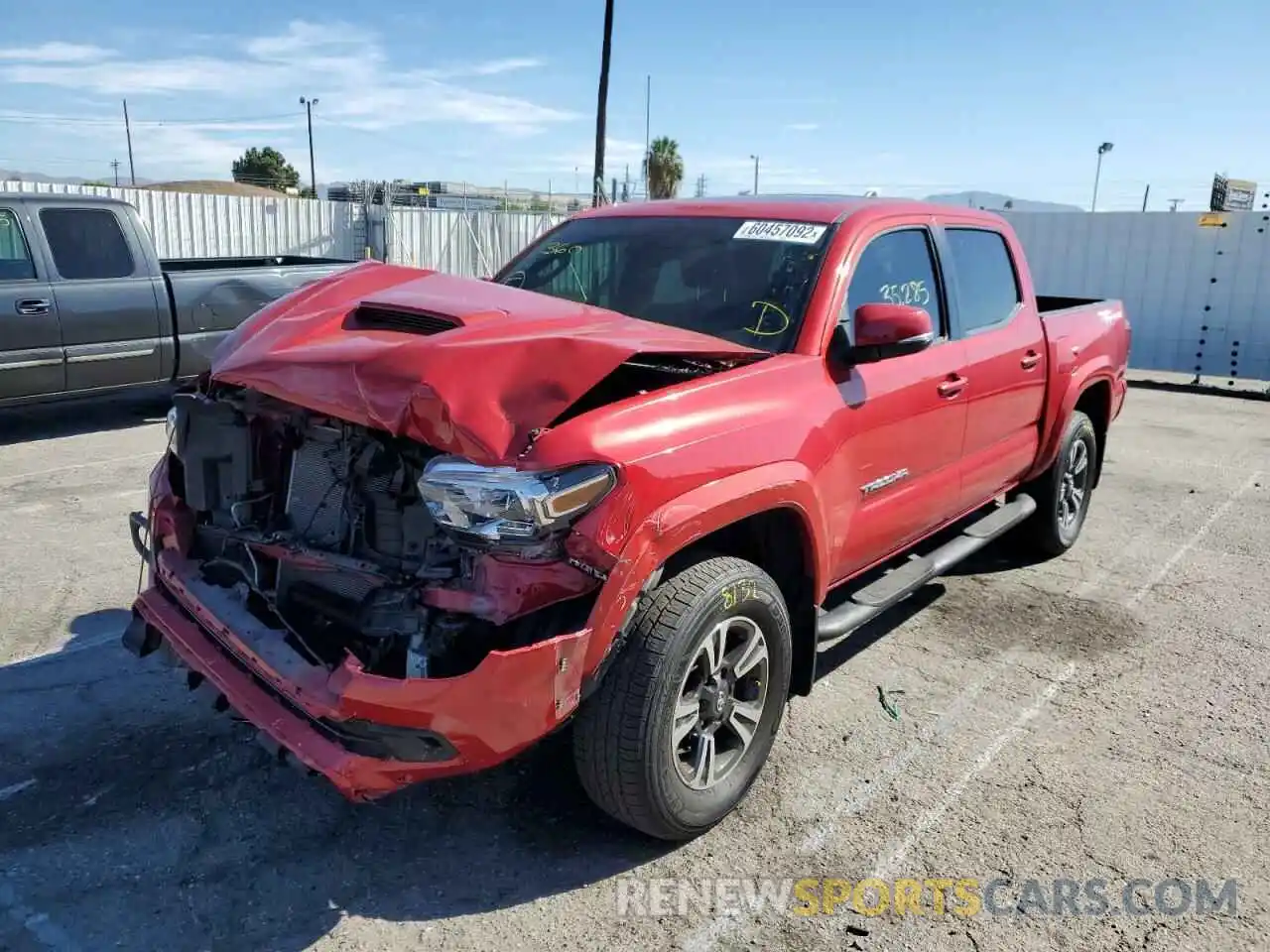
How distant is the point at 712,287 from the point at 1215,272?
13.1 meters

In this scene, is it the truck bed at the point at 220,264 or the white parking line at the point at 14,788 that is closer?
Result: the white parking line at the point at 14,788

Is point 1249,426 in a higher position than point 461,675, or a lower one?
lower

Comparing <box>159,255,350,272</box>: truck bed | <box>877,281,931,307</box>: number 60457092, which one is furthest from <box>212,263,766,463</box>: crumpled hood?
<box>159,255,350,272</box>: truck bed

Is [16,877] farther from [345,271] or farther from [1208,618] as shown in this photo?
[1208,618]

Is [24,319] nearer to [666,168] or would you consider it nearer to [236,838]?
[236,838]

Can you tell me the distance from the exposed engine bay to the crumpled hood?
0.17 m

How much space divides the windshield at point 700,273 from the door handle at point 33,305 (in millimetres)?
5216

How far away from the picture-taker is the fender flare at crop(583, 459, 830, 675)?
2.61 m

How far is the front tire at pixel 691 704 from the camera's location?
2.74 metres

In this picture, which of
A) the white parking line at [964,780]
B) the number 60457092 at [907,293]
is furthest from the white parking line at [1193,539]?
the number 60457092 at [907,293]

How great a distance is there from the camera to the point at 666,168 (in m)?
48.6

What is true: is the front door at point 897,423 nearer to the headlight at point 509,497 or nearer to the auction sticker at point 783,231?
the auction sticker at point 783,231

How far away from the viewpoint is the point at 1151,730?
3.91m

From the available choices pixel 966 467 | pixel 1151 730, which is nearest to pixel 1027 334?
pixel 966 467
